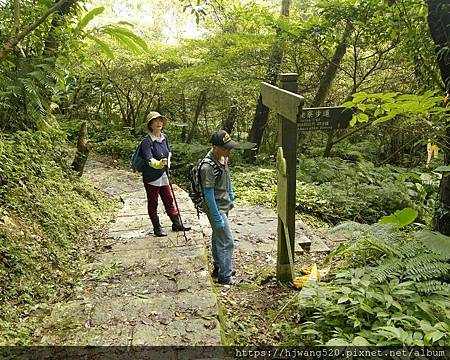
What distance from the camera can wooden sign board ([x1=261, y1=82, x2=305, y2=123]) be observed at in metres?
3.50

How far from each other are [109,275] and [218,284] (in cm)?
117

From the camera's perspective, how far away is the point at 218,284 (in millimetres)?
4461

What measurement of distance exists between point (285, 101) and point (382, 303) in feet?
6.26

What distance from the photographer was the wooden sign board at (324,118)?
12.7 feet

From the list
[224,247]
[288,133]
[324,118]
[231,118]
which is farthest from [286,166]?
[231,118]

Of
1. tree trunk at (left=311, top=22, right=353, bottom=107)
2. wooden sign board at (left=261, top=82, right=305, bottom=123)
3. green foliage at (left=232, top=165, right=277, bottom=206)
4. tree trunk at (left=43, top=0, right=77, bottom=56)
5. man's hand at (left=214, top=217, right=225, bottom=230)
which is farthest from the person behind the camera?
tree trunk at (left=311, top=22, right=353, bottom=107)

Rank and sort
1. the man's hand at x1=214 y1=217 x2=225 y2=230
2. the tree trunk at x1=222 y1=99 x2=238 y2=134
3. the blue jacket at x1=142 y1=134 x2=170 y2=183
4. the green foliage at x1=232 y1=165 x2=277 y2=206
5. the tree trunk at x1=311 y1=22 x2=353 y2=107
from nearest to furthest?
the man's hand at x1=214 y1=217 x2=225 y2=230, the blue jacket at x1=142 y1=134 x2=170 y2=183, the green foliage at x1=232 y1=165 x2=277 y2=206, the tree trunk at x1=311 y1=22 x2=353 y2=107, the tree trunk at x1=222 y1=99 x2=238 y2=134

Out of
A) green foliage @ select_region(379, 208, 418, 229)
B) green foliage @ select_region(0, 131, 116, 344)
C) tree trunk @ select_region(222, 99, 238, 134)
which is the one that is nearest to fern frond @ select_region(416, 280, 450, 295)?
green foliage @ select_region(379, 208, 418, 229)

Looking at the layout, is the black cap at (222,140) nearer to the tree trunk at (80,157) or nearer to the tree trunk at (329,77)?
the tree trunk at (80,157)

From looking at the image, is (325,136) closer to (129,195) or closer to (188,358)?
(129,195)

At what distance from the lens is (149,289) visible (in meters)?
3.94

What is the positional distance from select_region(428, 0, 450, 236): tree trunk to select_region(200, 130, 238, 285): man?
2.26 meters

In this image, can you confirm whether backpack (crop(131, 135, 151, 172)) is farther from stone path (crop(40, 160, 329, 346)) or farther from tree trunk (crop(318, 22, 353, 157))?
tree trunk (crop(318, 22, 353, 157))

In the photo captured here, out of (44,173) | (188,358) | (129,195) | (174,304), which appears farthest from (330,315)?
(129,195)
